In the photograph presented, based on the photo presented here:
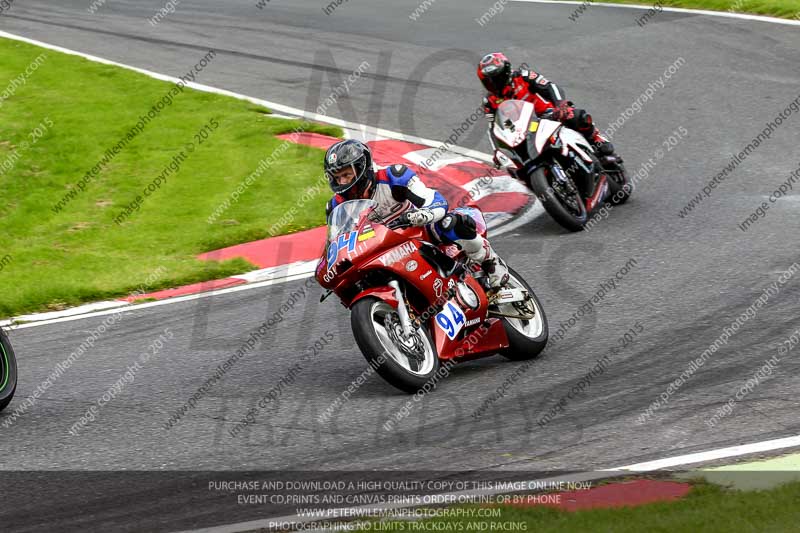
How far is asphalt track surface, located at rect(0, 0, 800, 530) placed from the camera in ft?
20.7

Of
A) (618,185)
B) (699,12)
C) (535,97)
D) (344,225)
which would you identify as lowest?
(699,12)

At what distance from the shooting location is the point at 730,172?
521 inches

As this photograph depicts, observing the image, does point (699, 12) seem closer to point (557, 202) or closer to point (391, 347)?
point (557, 202)

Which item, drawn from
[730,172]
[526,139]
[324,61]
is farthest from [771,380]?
[324,61]

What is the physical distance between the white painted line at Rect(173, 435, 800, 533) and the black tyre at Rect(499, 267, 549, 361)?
6.96 ft

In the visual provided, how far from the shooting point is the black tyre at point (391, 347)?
22.8ft

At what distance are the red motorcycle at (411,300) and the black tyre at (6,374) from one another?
2230mm

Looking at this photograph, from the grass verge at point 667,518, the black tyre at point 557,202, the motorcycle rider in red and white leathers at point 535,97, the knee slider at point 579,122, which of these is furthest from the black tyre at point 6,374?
the knee slider at point 579,122

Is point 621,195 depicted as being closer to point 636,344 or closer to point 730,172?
point 730,172

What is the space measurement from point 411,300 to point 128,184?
8.22 m

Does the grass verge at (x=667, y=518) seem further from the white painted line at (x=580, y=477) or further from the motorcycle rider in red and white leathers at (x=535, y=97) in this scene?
the motorcycle rider in red and white leathers at (x=535, y=97)

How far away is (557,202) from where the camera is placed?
11500 millimetres

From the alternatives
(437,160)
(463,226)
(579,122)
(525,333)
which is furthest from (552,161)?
(463,226)

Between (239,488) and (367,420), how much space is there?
1.19 meters
